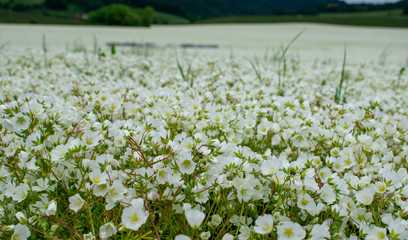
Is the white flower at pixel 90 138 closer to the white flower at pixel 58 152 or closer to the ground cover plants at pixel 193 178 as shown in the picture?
the ground cover plants at pixel 193 178

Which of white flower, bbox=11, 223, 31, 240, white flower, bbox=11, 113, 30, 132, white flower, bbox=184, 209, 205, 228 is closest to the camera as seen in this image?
white flower, bbox=184, 209, 205, 228

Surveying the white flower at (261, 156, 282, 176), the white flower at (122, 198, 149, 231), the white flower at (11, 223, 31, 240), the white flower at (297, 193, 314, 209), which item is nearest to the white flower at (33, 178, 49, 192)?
the white flower at (11, 223, 31, 240)

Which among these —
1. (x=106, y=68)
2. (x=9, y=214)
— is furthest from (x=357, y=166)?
(x=106, y=68)

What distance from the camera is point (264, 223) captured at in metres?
1.66

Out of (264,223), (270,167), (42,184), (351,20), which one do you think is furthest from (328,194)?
(351,20)

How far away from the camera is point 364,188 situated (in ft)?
6.43

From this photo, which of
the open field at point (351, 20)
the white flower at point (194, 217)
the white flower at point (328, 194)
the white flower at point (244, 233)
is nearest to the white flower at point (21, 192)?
the white flower at point (194, 217)

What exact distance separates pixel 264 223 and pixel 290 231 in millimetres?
149

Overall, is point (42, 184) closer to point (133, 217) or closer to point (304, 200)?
point (133, 217)

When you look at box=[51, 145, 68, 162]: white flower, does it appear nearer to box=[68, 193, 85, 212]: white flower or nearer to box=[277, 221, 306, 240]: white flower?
box=[68, 193, 85, 212]: white flower

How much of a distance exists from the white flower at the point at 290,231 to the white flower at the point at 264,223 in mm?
51

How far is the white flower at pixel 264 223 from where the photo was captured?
164cm

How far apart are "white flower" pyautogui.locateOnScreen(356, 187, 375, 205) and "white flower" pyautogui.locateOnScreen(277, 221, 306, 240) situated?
60 centimetres

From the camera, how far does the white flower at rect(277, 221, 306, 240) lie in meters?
1.63
